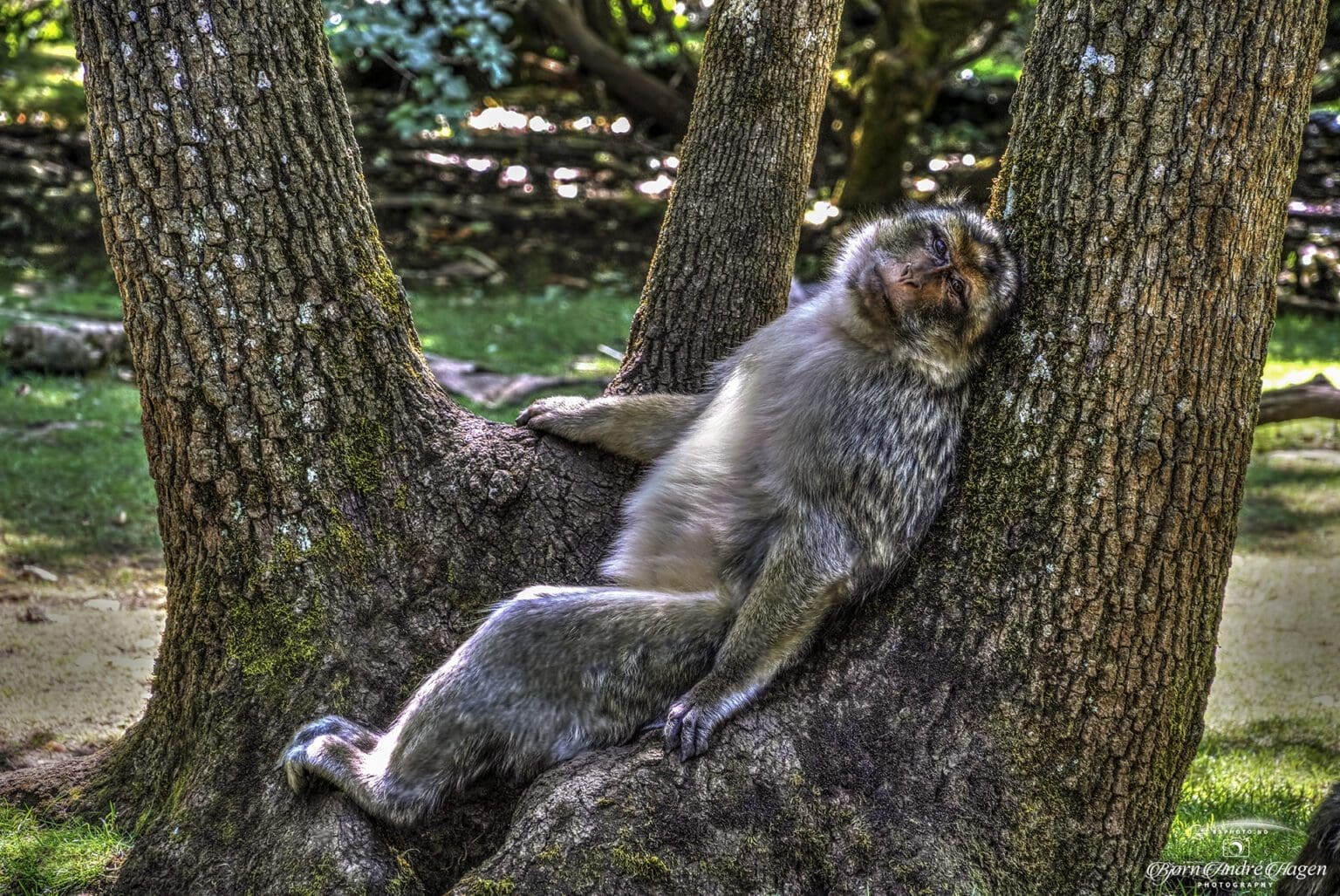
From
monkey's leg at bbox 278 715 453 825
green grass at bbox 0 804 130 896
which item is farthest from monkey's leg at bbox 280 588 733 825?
green grass at bbox 0 804 130 896

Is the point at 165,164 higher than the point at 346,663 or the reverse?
higher

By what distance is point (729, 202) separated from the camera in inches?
180

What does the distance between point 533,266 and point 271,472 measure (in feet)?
33.1

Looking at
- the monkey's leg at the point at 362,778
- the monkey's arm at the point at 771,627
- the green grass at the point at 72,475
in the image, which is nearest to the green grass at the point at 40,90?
the green grass at the point at 72,475

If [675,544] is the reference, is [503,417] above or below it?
below

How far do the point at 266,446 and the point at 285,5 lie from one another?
4.06 feet

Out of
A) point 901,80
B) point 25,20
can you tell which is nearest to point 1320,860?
point 901,80

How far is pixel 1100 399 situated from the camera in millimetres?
3088

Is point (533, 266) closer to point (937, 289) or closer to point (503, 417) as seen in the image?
point (503, 417)

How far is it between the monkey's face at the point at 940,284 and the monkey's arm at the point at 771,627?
0.73 meters

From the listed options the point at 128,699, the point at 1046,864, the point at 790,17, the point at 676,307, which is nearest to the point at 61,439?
the point at 128,699

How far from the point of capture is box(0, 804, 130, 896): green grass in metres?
3.47

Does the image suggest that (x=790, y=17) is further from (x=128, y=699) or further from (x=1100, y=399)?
(x=128, y=699)

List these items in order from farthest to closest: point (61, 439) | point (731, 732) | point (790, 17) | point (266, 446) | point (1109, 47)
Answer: point (61, 439) → point (790, 17) → point (266, 446) → point (731, 732) → point (1109, 47)
